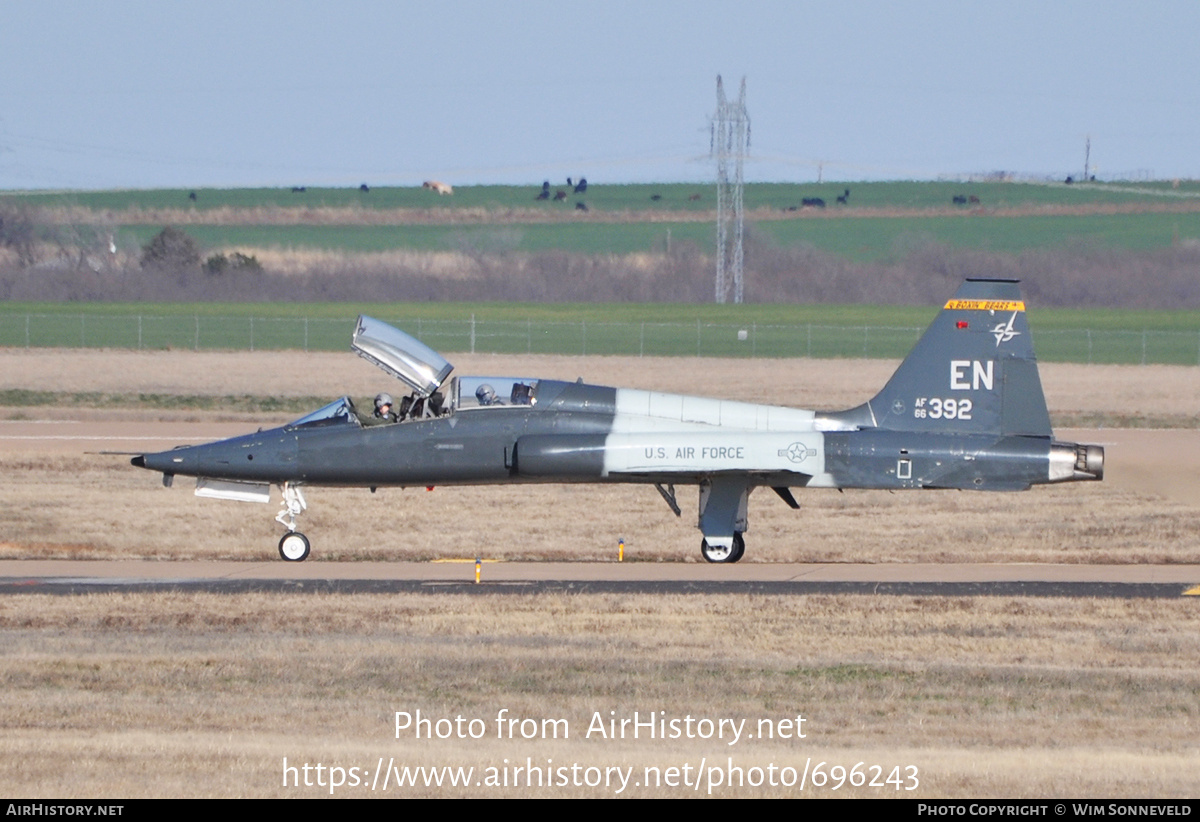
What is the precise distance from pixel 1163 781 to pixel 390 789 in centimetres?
513

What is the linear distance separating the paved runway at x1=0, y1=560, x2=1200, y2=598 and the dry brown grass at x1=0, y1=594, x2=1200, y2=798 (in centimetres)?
84

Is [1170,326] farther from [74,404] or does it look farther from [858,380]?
[74,404]

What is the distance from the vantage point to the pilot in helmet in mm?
20422

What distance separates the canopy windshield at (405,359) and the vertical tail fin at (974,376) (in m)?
5.56

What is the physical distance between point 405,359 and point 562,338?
53.6m

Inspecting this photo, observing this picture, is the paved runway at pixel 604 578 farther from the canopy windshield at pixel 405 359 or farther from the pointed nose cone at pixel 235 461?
the canopy windshield at pixel 405 359

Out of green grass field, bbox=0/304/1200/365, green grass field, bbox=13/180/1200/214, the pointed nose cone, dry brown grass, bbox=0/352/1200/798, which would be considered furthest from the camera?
green grass field, bbox=13/180/1200/214

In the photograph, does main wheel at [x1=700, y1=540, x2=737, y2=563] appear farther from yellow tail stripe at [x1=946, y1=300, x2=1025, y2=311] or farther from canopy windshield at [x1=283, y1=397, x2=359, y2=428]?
canopy windshield at [x1=283, y1=397, x2=359, y2=428]

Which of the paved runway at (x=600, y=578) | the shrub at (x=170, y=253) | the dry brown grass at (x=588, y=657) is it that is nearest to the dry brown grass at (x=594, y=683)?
the dry brown grass at (x=588, y=657)

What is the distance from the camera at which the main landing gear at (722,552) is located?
812 inches

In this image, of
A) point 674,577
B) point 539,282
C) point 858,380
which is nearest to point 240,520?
point 674,577

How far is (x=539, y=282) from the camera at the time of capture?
108625mm

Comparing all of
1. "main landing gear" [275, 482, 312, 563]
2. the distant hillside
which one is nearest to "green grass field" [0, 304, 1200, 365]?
the distant hillside

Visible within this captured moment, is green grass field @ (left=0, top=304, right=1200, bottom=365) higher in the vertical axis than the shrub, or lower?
lower
